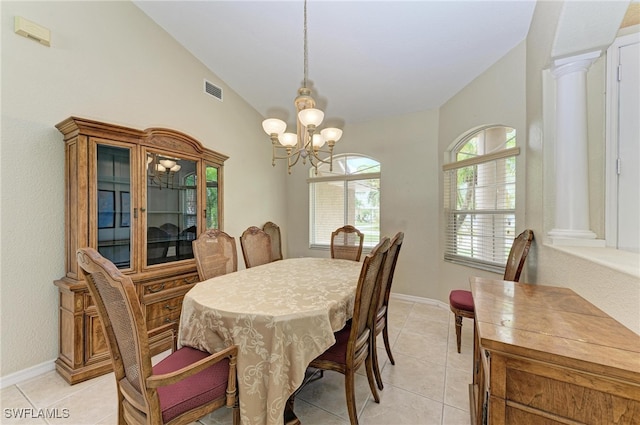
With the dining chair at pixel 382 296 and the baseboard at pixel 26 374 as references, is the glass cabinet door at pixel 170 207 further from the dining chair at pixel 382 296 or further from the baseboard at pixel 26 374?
the dining chair at pixel 382 296

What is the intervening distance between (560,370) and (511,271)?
1571 mm

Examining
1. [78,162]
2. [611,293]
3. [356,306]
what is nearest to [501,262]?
[611,293]

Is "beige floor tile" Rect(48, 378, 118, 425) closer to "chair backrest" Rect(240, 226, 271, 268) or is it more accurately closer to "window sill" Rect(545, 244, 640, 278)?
"chair backrest" Rect(240, 226, 271, 268)

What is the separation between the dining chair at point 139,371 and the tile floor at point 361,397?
1.99 ft

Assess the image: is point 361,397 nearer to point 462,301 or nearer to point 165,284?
point 462,301

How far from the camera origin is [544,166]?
186 centimetres

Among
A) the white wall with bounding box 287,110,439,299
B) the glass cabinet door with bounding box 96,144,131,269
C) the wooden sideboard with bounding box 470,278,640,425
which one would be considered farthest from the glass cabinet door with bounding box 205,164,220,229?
the wooden sideboard with bounding box 470,278,640,425

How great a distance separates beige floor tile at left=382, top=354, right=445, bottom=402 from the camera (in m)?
1.89

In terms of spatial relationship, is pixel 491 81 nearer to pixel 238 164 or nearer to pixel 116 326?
pixel 238 164

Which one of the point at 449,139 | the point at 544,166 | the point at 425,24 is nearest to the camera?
the point at 544,166

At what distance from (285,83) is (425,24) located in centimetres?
180

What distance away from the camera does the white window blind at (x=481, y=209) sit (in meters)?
2.76

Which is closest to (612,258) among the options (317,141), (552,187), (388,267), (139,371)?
(552,187)

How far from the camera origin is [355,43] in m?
2.69
